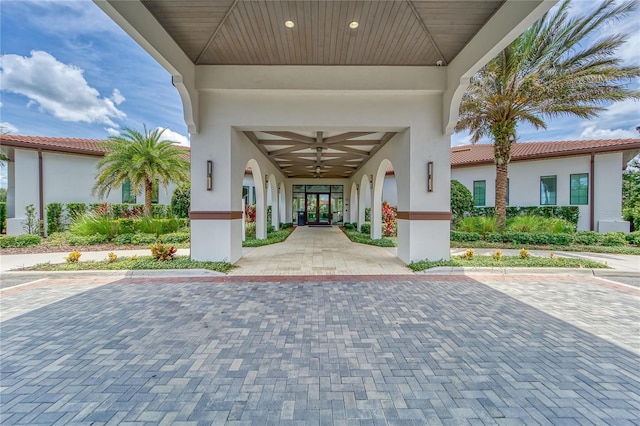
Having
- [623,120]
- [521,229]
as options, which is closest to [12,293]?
[521,229]

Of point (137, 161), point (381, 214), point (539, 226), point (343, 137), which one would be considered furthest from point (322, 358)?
point (539, 226)

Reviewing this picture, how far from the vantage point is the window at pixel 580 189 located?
13.4 metres

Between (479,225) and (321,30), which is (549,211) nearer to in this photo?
(479,225)

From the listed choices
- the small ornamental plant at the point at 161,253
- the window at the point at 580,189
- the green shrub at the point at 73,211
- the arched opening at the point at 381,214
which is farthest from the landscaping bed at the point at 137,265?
the window at the point at 580,189

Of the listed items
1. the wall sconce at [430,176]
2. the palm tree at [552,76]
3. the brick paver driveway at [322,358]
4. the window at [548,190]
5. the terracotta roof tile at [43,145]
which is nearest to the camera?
the brick paver driveway at [322,358]

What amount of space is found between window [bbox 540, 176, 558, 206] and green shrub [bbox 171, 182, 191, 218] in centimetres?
1945

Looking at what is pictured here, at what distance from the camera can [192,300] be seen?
4922 millimetres

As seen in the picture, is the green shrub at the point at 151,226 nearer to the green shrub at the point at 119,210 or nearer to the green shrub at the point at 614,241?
the green shrub at the point at 119,210

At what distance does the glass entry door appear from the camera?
22031 millimetres

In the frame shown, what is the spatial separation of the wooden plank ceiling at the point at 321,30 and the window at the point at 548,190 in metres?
12.2

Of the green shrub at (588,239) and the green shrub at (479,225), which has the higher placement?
the green shrub at (479,225)

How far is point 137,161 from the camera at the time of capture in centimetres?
1170

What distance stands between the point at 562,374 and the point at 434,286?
302cm

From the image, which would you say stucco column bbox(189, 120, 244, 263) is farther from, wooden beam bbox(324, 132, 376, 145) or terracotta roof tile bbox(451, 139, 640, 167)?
terracotta roof tile bbox(451, 139, 640, 167)
